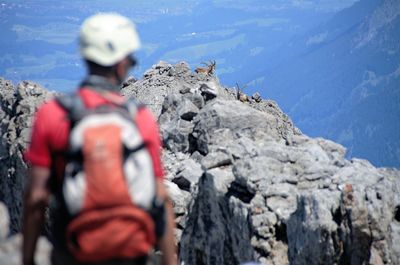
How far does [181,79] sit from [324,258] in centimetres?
2703

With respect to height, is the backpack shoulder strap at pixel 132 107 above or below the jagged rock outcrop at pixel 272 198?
below

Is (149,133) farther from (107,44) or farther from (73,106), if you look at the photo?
(107,44)

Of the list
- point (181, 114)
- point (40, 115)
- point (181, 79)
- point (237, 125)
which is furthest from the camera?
point (181, 79)

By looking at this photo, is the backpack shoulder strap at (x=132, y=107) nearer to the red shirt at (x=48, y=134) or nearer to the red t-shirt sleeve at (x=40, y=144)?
the red shirt at (x=48, y=134)

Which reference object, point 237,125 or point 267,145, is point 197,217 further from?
point 237,125

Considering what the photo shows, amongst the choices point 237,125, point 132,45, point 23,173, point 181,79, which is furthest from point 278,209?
point 181,79

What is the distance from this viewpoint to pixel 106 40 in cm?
518

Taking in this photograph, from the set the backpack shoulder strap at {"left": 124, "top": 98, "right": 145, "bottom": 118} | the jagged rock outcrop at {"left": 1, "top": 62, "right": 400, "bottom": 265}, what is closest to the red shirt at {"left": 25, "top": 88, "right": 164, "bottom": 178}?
the backpack shoulder strap at {"left": 124, "top": 98, "right": 145, "bottom": 118}

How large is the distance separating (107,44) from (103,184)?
1.37 m

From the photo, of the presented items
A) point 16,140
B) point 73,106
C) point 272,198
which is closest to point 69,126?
point 73,106

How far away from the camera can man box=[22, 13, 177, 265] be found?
16.0ft

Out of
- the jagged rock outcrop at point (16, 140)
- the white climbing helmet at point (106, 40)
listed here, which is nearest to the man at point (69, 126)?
the white climbing helmet at point (106, 40)

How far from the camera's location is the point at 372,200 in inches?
555

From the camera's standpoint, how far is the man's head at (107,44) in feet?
17.0
